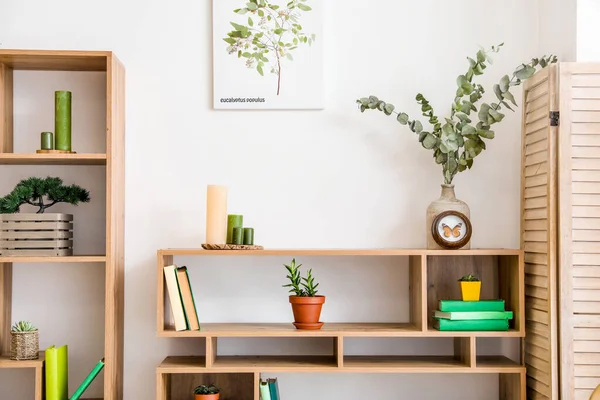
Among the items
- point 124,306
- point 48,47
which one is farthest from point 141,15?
point 124,306

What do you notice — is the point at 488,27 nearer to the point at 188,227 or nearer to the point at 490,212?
the point at 490,212

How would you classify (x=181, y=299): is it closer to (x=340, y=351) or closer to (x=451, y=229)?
(x=340, y=351)

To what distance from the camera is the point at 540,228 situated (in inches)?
98.0

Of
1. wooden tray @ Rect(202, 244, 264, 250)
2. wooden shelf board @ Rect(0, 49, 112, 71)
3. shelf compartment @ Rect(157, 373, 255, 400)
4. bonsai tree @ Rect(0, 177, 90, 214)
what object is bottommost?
shelf compartment @ Rect(157, 373, 255, 400)

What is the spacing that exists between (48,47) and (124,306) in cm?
102

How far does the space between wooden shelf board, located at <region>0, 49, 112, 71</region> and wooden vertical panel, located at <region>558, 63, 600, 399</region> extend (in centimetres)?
156

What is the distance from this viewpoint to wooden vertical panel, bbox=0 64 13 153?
269 cm

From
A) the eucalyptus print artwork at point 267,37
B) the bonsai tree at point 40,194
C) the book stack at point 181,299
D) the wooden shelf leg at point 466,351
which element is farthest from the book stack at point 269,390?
the eucalyptus print artwork at point 267,37

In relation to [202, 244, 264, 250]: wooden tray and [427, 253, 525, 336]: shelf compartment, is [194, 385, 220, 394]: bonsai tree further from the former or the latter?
[427, 253, 525, 336]: shelf compartment

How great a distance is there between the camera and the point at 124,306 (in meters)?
2.78

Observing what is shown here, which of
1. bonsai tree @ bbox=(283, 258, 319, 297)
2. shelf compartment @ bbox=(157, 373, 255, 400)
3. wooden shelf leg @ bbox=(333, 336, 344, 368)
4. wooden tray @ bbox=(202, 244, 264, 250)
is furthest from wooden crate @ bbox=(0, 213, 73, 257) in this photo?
wooden shelf leg @ bbox=(333, 336, 344, 368)

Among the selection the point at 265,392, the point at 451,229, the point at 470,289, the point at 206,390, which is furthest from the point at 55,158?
the point at 470,289

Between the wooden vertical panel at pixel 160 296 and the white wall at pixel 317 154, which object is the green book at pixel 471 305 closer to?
the white wall at pixel 317 154

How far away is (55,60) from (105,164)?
408 millimetres
